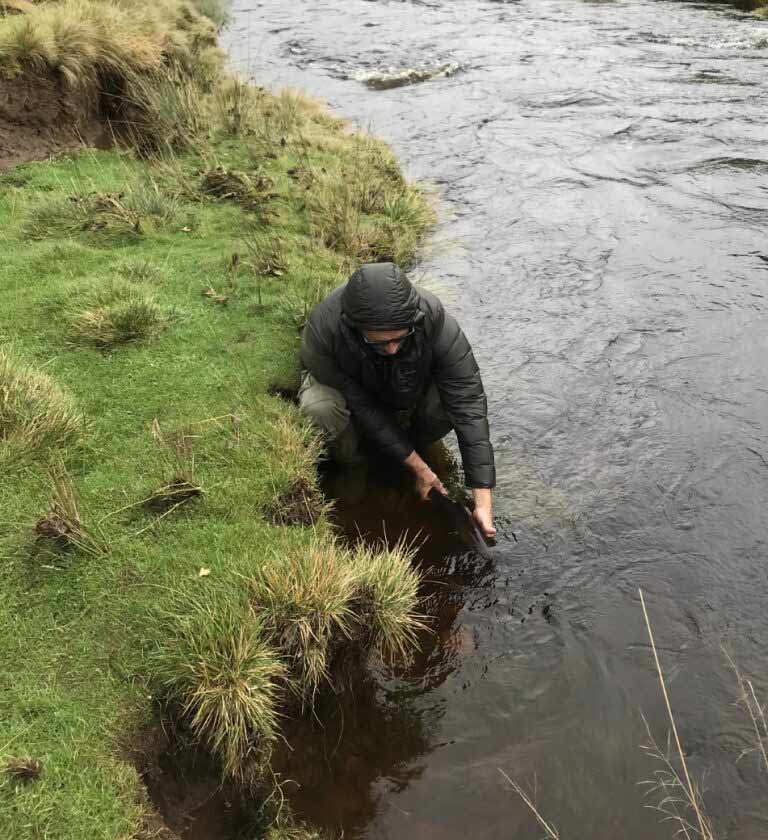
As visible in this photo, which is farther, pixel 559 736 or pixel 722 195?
pixel 722 195

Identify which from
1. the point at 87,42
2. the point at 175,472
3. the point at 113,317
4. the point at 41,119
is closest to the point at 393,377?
the point at 175,472

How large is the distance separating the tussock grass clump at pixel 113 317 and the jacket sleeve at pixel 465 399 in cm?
271

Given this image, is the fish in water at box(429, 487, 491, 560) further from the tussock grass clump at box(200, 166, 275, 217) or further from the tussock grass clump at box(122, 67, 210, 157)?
the tussock grass clump at box(122, 67, 210, 157)

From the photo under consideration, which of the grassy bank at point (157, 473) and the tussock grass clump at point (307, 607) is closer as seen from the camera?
the grassy bank at point (157, 473)

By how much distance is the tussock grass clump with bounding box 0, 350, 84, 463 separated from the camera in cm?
494

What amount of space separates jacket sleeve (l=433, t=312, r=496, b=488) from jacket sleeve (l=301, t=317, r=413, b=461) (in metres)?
0.47

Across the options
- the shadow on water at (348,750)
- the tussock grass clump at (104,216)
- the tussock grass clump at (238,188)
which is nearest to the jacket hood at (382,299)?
the shadow on water at (348,750)

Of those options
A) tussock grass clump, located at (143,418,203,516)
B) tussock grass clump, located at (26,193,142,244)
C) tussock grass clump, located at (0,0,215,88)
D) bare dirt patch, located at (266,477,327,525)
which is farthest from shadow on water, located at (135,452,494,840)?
tussock grass clump, located at (0,0,215,88)

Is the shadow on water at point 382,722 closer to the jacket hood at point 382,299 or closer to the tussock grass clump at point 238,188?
the jacket hood at point 382,299

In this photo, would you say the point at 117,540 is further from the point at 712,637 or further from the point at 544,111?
the point at 544,111

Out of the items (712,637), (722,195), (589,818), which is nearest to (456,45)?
(722,195)

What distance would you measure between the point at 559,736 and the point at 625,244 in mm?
6829

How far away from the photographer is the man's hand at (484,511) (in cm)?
496

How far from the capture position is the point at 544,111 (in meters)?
13.4
